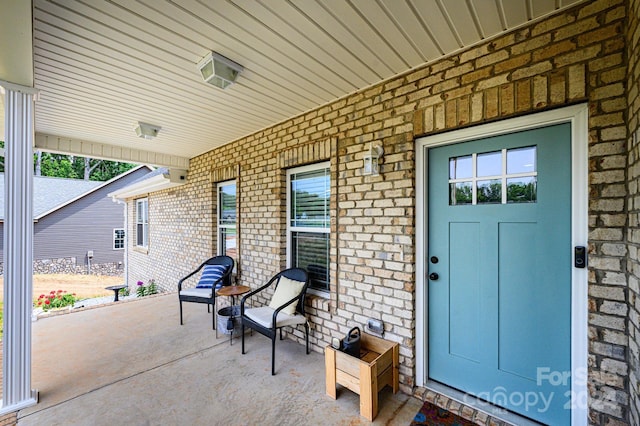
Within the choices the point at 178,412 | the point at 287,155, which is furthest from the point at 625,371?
the point at 287,155

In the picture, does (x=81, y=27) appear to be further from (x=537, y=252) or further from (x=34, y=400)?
(x=537, y=252)

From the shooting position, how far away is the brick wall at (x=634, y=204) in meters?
1.31

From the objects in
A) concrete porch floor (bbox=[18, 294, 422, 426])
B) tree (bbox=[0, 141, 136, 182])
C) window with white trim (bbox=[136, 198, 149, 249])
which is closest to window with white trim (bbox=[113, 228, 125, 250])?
window with white trim (bbox=[136, 198, 149, 249])

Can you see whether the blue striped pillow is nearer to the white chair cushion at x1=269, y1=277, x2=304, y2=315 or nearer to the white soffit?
the white chair cushion at x1=269, y1=277, x2=304, y2=315

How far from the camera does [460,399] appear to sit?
6.97 ft

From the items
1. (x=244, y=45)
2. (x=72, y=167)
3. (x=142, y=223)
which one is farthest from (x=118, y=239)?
(x=244, y=45)

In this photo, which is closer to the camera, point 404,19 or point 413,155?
point 404,19

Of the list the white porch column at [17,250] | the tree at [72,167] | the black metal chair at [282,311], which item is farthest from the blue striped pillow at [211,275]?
the tree at [72,167]

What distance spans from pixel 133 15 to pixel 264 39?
2.60ft

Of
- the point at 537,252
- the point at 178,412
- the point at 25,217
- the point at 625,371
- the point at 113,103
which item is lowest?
the point at 178,412

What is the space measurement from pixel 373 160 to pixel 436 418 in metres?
2.06

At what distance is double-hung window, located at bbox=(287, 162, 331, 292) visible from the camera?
315 centimetres

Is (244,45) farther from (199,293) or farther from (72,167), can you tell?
(72,167)

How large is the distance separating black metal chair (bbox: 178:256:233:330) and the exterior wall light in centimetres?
256
